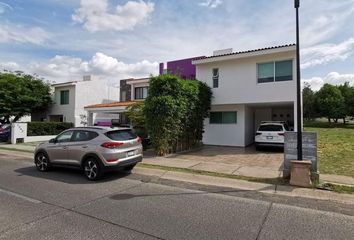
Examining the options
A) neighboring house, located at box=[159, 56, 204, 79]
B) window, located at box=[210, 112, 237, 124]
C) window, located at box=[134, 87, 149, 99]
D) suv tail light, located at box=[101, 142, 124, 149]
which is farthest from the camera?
window, located at box=[134, 87, 149, 99]

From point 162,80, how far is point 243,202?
8.19m

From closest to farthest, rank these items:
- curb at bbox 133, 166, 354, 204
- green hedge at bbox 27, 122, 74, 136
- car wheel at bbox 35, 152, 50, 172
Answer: curb at bbox 133, 166, 354, 204
car wheel at bbox 35, 152, 50, 172
green hedge at bbox 27, 122, 74, 136

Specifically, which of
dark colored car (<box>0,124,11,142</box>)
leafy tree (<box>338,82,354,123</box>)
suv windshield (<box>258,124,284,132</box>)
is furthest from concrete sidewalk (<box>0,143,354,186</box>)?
leafy tree (<box>338,82,354,123</box>)

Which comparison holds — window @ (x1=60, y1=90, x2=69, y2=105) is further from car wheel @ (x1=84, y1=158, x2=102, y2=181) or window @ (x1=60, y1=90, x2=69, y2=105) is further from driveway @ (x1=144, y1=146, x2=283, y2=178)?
car wheel @ (x1=84, y1=158, x2=102, y2=181)

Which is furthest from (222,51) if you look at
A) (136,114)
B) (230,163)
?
(230,163)

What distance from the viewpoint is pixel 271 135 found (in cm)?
1459

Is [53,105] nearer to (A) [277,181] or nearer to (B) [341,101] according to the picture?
(A) [277,181]

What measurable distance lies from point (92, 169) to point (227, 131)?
1133 centimetres

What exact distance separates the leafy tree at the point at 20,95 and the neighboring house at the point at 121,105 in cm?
625

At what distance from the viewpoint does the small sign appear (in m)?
8.06

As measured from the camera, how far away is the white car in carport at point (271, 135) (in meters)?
14.4

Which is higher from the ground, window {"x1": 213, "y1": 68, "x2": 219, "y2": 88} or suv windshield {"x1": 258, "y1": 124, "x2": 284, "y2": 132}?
window {"x1": 213, "y1": 68, "x2": 219, "y2": 88}

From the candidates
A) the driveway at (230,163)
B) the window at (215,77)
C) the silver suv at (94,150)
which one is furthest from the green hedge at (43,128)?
the window at (215,77)

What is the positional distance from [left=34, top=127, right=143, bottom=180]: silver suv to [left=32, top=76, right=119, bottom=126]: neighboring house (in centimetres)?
2070
